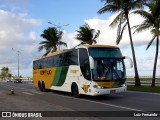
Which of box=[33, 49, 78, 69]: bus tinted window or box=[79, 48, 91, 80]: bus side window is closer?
box=[79, 48, 91, 80]: bus side window

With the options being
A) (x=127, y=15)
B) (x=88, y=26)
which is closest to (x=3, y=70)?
(x=88, y=26)

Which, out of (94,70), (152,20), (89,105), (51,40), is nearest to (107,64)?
(94,70)

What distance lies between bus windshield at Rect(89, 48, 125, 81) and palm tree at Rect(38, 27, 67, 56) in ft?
144

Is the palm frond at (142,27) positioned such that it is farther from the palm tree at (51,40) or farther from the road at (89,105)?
the palm tree at (51,40)

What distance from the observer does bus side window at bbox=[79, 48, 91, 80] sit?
2148cm

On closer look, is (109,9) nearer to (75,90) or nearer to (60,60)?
(60,60)

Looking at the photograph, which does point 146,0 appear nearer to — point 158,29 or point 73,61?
point 158,29

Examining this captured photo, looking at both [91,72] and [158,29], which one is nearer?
[91,72]

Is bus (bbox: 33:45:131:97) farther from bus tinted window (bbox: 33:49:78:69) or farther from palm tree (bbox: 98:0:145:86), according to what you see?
palm tree (bbox: 98:0:145:86)

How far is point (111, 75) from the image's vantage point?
833 inches

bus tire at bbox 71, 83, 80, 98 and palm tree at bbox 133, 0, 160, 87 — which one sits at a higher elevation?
palm tree at bbox 133, 0, 160, 87

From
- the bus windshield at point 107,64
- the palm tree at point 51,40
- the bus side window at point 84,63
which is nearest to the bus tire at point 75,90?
the bus side window at point 84,63

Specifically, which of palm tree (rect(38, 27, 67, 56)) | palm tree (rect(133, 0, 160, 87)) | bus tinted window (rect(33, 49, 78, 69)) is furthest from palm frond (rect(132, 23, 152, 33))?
palm tree (rect(38, 27, 67, 56))

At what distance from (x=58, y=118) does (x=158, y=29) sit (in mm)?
24061
